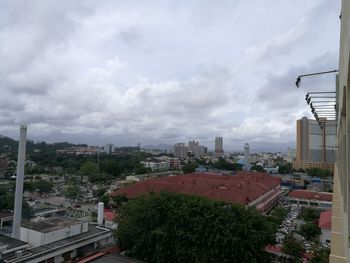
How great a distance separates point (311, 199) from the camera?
2975 cm

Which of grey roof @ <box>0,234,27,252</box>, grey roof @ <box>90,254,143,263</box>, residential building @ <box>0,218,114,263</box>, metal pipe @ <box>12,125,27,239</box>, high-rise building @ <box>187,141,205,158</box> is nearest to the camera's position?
grey roof @ <box>90,254,143,263</box>

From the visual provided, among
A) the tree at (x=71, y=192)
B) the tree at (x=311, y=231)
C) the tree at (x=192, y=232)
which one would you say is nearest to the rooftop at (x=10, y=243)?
the tree at (x=192, y=232)

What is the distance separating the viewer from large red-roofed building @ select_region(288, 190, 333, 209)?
93.3 ft

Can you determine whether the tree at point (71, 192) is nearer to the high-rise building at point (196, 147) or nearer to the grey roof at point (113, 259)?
the grey roof at point (113, 259)

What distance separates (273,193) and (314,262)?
20.3m

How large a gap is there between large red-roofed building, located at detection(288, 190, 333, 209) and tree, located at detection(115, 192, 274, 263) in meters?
19.9

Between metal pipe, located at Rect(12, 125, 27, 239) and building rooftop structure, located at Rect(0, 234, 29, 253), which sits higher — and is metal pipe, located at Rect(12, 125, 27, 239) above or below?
above

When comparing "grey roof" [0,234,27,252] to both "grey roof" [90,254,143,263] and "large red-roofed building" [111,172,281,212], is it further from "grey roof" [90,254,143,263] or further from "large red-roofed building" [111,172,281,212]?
"large red-roofed building" [111,172,281,212]

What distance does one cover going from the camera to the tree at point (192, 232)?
10.6 meters

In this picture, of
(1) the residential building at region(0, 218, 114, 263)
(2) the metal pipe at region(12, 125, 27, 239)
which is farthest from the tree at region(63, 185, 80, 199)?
(2) the metal pipe at region(12, 125, 27, 239)

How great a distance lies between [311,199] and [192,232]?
75.5 feet

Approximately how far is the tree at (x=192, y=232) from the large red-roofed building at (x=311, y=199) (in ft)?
65.3

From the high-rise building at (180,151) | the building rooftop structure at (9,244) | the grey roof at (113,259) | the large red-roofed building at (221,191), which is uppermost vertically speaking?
the high-rise building at (180,151)

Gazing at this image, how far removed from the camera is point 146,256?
1177 centimetres
